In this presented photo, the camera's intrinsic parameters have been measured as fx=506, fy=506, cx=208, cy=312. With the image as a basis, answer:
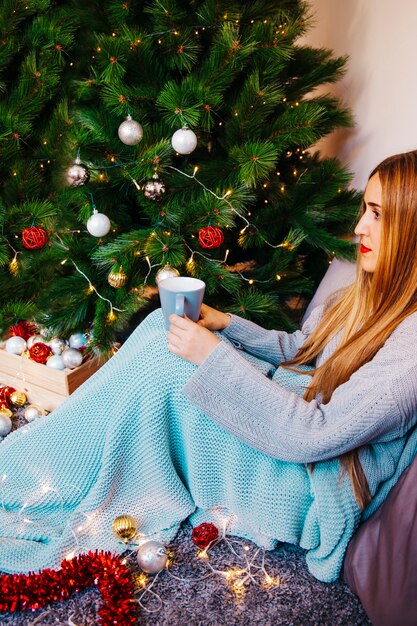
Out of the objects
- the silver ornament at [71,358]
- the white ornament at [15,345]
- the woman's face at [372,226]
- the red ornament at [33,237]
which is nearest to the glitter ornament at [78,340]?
the silver ornament at [71,358]

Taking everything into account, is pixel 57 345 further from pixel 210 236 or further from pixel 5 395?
pixel 210 236

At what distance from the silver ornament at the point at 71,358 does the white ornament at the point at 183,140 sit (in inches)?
26.0

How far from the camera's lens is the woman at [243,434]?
2.92ft

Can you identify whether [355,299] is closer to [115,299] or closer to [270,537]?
[270,537]

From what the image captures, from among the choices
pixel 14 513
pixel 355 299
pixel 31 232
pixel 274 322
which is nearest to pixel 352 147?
pixel 274 322

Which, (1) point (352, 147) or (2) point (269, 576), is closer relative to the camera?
(2) point (269, 576)

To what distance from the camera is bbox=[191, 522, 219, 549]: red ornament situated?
1035 millimetres

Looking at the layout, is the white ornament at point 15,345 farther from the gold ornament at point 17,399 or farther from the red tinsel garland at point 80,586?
the red tinsel garland at point 80,586

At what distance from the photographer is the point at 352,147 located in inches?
66.0

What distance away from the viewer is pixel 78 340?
150 centimetres

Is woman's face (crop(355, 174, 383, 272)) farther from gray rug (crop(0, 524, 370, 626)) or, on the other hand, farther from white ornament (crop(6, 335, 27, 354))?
white ornament (crop(6, 335, 27, 354))

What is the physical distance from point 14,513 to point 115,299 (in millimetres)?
581

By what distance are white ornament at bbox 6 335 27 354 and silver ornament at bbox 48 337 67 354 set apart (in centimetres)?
11

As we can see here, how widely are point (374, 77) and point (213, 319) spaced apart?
0.96 meters
